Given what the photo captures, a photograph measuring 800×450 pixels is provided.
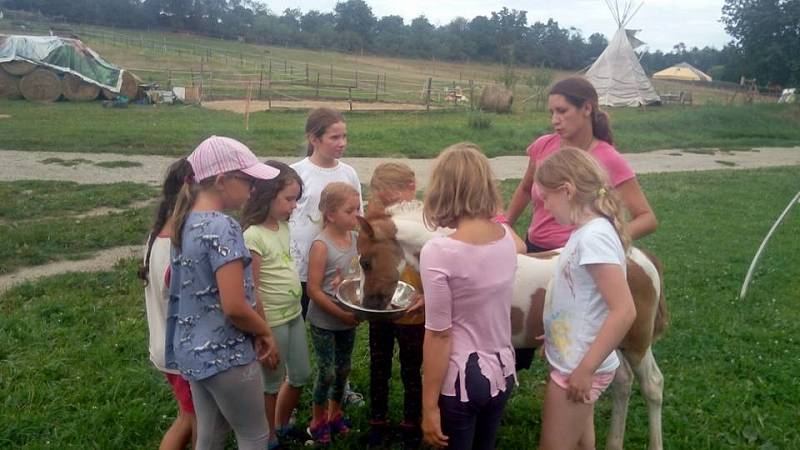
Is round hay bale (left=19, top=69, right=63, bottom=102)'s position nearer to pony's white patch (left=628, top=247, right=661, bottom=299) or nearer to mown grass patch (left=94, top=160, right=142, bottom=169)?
mown grass patch (left=94, top=160, right=142, bottom=169)

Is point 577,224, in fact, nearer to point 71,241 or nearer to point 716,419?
point 716,419

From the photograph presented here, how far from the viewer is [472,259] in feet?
8.05

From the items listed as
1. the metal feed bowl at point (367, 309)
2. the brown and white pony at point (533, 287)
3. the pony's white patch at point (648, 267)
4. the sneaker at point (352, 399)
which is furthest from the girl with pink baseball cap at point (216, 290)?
the pony's white patch at point (648, 267)

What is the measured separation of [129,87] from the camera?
2534cm

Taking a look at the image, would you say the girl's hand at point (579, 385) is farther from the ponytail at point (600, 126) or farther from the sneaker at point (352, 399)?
the sneaker at point (352, 399)

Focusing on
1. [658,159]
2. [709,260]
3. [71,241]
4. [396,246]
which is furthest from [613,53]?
[396,246]

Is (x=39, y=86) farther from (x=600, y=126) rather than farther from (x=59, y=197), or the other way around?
(x=600, y=126)

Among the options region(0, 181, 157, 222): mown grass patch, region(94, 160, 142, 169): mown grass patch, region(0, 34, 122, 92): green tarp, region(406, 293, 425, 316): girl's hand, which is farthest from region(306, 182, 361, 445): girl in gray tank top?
region(0, 34, 122, 92): green tarp

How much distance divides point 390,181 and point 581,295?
3.96ft

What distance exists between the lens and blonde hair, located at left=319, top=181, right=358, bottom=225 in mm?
3500

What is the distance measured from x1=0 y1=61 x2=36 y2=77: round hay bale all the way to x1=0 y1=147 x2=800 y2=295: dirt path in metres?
12.8

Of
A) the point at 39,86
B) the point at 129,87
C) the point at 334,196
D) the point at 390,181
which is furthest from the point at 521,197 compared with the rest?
the point at 39,86

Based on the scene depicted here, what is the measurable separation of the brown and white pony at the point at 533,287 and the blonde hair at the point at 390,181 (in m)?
0.07

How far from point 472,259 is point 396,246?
809 millimetres
